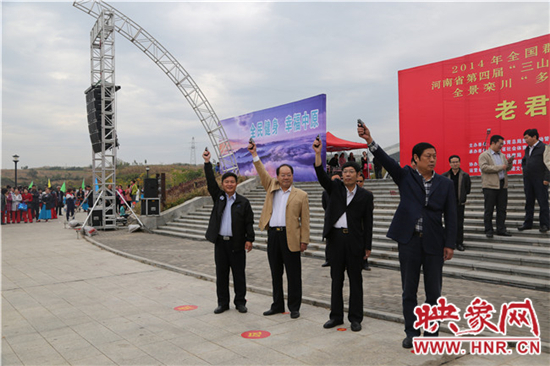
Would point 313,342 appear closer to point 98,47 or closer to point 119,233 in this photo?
point 119,233

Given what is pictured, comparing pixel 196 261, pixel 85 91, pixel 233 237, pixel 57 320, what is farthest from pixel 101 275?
pixel 85 91

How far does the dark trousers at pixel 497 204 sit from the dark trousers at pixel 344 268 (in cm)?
451

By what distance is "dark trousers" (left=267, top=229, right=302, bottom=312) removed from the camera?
495 centimetres

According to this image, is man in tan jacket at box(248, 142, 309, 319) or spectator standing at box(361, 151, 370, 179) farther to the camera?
spectator standing at box(361, 151, 370, 179)

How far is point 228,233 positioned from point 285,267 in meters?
0.83

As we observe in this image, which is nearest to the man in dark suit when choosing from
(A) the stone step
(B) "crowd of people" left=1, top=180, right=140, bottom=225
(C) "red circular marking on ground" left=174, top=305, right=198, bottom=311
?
(C) "red circular marking on ground" left=174, top=305, right=198, bottom=311

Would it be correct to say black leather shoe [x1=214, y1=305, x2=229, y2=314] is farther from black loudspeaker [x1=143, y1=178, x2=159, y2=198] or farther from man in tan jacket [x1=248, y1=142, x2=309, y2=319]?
black loudspeaker [x1=143, y1=178, x2=159, y2=198]

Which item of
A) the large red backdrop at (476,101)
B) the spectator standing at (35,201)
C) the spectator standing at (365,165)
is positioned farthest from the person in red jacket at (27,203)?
the large red backdrop at (476,101)

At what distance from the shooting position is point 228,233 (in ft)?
17.2

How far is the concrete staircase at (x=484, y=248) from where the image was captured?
6.38 m

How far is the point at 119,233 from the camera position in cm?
1517

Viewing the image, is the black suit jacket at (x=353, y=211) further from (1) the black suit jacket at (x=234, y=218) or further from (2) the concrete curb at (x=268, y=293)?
(1) the black suit jacket at (x=234, y=218)

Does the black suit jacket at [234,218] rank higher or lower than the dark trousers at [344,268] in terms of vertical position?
higher

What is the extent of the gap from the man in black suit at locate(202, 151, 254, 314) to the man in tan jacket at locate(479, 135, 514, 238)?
4875mm
